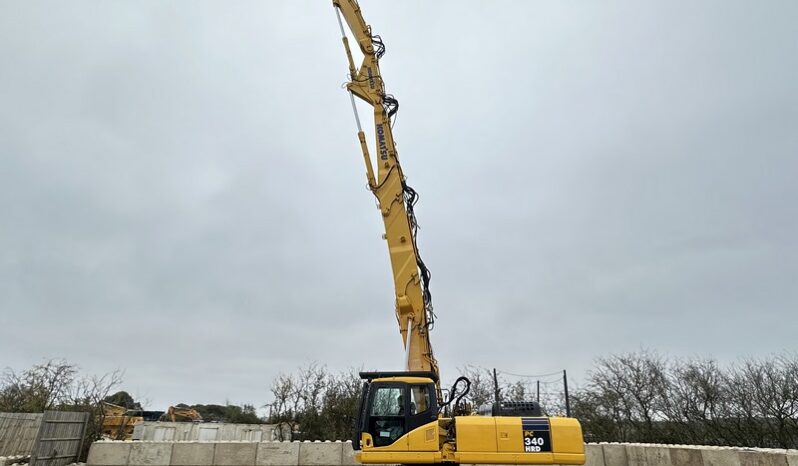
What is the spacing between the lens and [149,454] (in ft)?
37.5

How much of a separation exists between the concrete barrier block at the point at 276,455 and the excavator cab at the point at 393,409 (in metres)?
5.10

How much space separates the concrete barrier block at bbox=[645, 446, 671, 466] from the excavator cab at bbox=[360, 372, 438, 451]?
6548 mm

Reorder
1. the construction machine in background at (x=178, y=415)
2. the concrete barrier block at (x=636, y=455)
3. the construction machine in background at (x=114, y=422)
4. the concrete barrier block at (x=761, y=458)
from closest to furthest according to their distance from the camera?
1. the concrete barrier block at (x=761, y=458)
2. the concrete barrier block at (x=636, y=455)
3. the construction machine in background at (x=114, y=422)
4. the construction machine in background at (x=178, y=415)

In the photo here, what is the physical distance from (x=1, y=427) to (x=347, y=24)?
42.8 feet

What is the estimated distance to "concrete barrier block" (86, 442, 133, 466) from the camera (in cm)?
1141

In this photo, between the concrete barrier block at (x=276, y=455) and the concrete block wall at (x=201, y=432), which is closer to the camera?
the concrete barrier block at (x=276, y=455)

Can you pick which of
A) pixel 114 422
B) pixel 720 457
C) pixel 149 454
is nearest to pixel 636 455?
pixel 720 457

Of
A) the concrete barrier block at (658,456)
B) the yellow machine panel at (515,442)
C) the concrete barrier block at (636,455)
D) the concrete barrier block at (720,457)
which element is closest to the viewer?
the yellow machine panel at (515,442)

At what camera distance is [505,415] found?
7.68 meters

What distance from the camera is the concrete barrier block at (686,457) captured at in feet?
31.2

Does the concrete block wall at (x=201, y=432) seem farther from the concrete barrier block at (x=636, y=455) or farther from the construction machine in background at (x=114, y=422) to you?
the concrete barrier block at (x=636, y=455)

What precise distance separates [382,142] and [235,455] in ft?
28.3

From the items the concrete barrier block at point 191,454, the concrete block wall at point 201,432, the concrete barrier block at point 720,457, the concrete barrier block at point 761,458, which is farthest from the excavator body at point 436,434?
the concrete block wall at point 201,432

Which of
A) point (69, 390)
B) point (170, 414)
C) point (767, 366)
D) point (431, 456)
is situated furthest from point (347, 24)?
point (170, 414)
